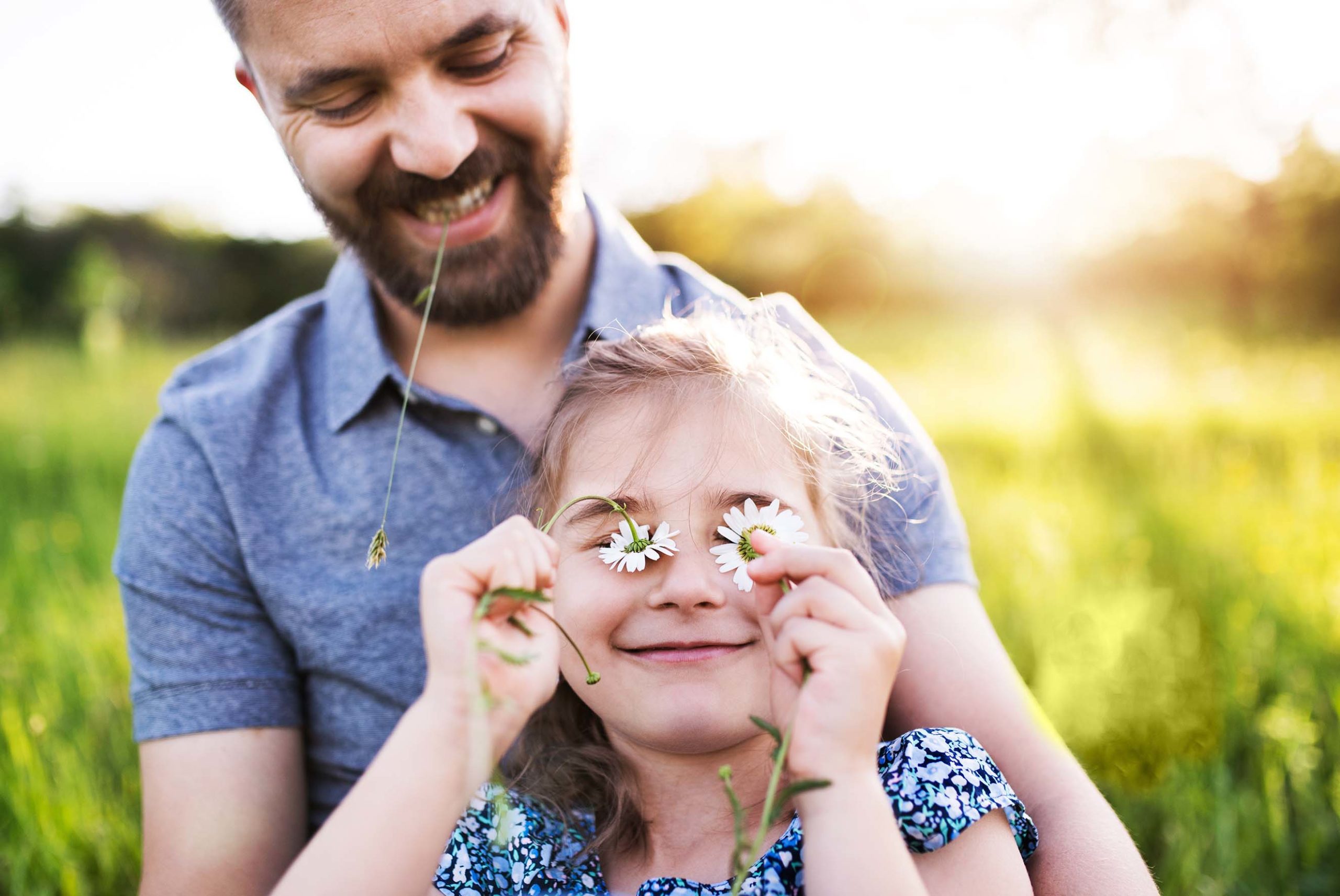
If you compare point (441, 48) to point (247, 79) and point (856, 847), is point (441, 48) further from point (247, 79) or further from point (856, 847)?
point (856, 847)

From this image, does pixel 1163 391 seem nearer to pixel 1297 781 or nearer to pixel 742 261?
pixel 1297 781

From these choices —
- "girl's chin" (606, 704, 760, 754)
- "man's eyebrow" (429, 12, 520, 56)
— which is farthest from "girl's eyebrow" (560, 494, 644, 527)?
"man's eyebrow" (429, 12, 520, 56)

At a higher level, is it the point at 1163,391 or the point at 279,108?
the point at 279,108

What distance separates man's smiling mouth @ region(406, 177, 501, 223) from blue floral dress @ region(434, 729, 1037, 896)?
1330 millimetres

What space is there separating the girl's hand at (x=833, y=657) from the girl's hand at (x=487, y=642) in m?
0.34

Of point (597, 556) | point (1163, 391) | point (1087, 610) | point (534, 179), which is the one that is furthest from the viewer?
point (1163, 391)

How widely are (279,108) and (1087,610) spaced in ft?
9.51

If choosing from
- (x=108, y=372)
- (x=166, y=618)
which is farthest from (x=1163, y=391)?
(x=108, y=372)

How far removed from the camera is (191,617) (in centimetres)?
229

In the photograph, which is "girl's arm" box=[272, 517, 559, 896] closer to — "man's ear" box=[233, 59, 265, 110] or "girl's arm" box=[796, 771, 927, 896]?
"girl's arm" box=[796, 771, 927, 896]

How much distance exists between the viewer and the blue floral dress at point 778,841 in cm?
162

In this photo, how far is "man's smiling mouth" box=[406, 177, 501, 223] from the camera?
237 centimetres

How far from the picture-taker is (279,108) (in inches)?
93.0

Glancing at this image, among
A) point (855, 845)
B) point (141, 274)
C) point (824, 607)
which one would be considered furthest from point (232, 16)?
point (141, 274)
